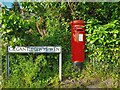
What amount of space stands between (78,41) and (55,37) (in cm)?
59

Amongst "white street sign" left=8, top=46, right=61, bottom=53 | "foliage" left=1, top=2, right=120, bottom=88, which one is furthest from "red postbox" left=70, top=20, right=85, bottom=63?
"white street sign" left=8, top=46, right=61, bottom=53

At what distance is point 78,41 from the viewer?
237 inches

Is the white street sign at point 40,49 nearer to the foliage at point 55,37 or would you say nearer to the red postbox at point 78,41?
the foliage at point 55,37

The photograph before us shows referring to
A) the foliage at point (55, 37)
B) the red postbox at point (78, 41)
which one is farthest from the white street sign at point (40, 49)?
the red postbox at point (78, 41)

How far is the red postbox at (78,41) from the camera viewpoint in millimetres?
5984

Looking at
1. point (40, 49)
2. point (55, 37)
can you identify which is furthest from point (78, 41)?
point (40, 49)

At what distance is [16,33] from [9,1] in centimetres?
106

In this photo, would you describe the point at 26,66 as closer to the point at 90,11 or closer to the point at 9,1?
the point at 9,1

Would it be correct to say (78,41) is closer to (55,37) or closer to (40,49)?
(55,37)

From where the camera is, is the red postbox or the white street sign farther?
the red postbox

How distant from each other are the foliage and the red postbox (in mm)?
194

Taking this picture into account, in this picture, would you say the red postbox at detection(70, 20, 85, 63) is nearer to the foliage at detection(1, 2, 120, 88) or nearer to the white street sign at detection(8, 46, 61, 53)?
the foliage at detection(1, 2, 120, 88)

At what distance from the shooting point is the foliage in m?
5.68

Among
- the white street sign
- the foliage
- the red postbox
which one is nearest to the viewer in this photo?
the foliage
